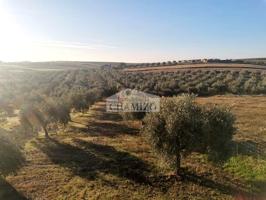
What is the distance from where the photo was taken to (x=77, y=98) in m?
74.1

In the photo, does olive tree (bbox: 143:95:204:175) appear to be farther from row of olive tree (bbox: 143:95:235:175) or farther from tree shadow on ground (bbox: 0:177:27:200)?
tree shadow on ground (bbox: 0:177:27:200)

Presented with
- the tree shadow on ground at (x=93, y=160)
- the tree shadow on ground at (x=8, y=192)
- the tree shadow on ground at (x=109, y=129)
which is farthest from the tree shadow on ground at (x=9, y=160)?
the tree shadow on ground at (x=109, y=129)

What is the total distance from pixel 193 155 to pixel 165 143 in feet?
28.6

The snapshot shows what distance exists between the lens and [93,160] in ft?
136

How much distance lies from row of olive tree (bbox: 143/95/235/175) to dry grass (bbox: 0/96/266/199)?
104 inches

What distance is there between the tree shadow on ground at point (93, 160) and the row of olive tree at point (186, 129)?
174 inches

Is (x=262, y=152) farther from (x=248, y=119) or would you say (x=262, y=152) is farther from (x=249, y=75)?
(x=249, y=75)

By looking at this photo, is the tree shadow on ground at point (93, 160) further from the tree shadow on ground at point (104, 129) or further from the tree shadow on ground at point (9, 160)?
the tree shadow on ground at point (9, 160)

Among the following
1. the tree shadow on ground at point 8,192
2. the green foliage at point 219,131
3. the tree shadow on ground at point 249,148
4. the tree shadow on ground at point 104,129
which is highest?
the green foliage at point 219,131

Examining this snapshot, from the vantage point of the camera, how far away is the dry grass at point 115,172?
3091cm

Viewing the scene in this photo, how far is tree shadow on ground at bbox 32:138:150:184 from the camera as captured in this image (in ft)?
119

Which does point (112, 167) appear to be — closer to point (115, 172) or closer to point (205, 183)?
point (115, 172)

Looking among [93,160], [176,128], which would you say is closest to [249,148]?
[176,128]

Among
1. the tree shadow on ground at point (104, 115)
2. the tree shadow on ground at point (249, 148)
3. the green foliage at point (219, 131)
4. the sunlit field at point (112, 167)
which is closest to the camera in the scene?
the sunlit field at point (112, 167)
